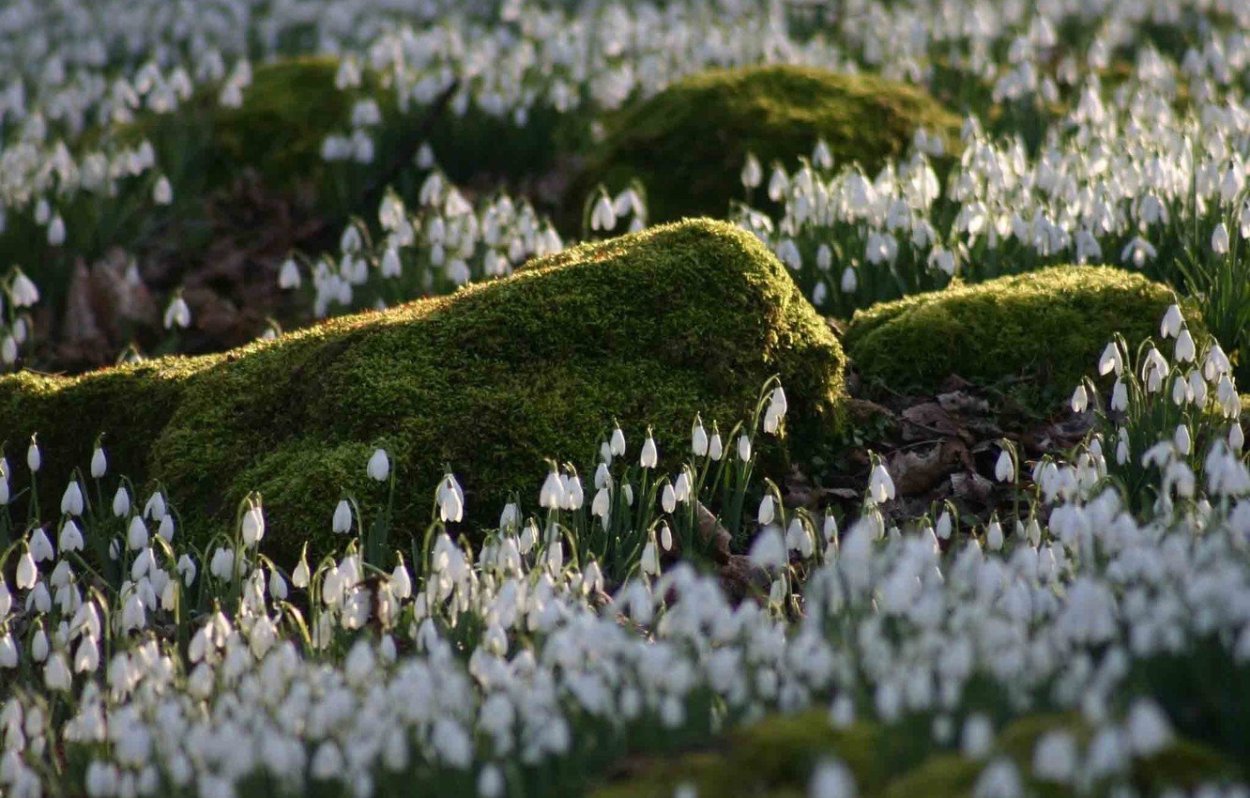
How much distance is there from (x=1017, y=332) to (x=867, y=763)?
9.57 feet

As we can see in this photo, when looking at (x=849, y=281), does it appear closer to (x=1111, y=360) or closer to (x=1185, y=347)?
(x=1111, y=360)

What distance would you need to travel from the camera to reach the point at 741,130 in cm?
745

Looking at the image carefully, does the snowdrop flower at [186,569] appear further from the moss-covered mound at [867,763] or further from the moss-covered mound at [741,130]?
the moss-covered mound at [741,130]

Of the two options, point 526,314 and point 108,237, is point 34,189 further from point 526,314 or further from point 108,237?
point 526,314

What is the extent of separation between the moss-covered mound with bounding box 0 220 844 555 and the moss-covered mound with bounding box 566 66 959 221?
2.63 m

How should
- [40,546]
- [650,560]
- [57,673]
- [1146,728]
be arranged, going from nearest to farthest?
[1146,728], [57,673], [650,560], [40,546]

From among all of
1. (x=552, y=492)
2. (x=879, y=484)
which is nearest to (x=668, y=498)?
(x=552, y=492)

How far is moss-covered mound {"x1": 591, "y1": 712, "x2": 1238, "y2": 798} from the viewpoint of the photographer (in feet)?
7.45

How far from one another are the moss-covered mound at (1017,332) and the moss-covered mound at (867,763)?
8.89ft

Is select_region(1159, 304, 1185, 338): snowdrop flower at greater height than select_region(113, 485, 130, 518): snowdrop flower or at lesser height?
greater

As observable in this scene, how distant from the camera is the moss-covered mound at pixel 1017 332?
498 cm

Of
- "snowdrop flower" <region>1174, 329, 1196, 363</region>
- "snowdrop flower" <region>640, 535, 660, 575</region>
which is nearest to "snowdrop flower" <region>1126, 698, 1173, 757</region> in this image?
"snowdrop flower" <region>640, 535, 660, 575</region>

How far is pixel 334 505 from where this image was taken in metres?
4.24

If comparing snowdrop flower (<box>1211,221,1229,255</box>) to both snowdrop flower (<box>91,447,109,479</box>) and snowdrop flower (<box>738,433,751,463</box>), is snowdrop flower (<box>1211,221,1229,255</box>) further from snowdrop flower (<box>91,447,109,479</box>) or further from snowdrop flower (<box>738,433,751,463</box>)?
snowdrop flower (<box>91,447,109,479</box>)
